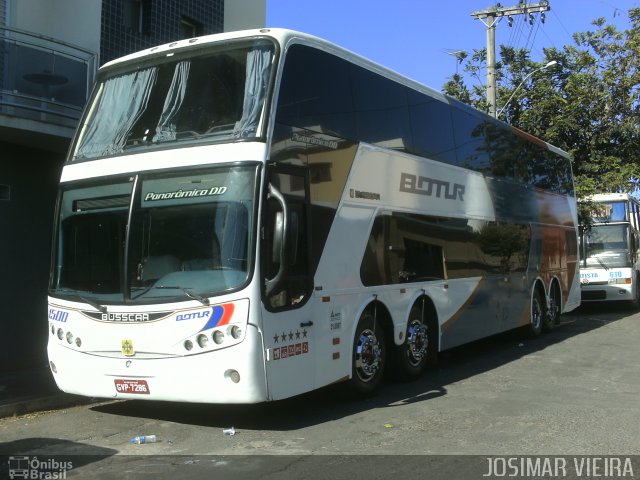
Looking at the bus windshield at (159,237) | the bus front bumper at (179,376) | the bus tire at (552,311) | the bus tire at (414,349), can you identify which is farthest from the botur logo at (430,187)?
the bus tire at (552,311)

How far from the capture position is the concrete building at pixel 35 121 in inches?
381

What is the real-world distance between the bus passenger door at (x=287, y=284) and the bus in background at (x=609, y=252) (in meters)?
15.1

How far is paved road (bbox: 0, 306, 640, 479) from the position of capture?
5.75 metres

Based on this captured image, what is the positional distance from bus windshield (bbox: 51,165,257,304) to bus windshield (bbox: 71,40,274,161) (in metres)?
0.48

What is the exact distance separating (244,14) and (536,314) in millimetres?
9615

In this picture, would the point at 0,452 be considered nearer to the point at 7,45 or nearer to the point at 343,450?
the point at 343,450

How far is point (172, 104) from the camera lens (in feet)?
23.2

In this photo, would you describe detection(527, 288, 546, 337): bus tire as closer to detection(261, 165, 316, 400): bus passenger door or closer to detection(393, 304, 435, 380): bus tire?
detection(393, 304, 435, 380): bus tire

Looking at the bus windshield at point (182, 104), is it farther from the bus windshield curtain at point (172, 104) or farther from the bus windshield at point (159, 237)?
the bus windshield at point (159, 237)

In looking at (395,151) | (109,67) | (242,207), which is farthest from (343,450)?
(109,67)

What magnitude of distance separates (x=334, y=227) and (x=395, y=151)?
6.39 ft

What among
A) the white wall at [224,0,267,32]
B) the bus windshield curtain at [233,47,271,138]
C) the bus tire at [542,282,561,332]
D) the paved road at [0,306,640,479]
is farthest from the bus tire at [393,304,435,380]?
the white wall at [224,0,267,32]

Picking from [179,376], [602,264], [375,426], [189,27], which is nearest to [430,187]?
[375,426]

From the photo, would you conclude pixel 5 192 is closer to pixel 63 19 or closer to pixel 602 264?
pixel 63 19
